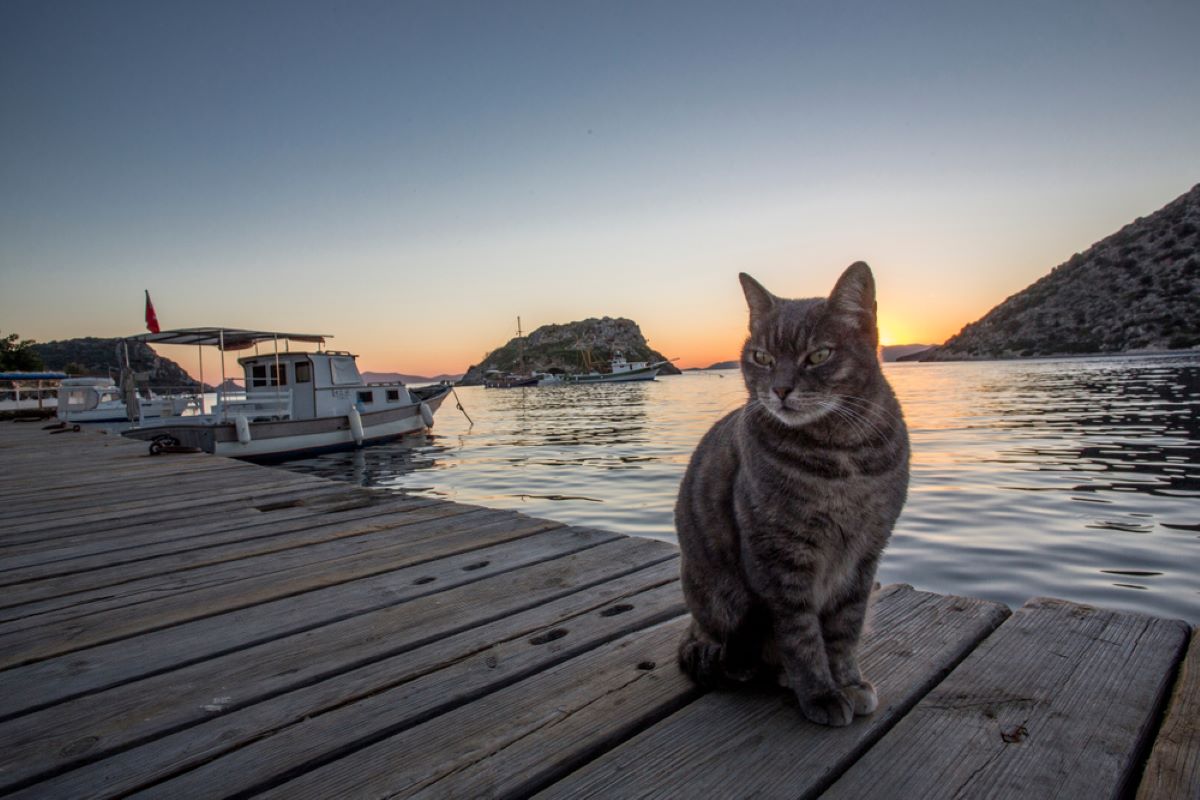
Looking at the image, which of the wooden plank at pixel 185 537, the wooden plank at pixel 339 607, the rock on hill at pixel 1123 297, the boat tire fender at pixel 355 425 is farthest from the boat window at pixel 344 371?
the rock on hill at pixel 1123 297

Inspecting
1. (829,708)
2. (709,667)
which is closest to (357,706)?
(709,667)

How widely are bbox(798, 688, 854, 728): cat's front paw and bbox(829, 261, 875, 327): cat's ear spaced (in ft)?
3.68

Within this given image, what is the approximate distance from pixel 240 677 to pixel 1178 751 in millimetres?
2665

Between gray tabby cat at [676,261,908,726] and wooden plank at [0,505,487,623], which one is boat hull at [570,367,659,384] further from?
gray tabby cat at [676,261,908,726]

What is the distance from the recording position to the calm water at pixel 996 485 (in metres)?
5.40

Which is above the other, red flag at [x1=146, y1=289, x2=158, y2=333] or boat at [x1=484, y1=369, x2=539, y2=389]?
red flag at [x1=146, y1=289, x2=158, y2=333]

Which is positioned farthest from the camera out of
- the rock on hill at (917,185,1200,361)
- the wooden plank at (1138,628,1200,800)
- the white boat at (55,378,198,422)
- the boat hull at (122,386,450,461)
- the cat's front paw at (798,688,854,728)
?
the rock on hill at (917,185,1200,361)

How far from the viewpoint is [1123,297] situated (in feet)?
212

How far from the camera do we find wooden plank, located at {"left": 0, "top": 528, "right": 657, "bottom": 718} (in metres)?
2.04

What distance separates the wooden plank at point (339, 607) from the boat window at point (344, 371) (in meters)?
18.7

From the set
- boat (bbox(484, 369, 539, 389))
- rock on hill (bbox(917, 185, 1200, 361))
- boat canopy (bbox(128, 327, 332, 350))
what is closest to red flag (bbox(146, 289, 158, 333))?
boat canopy (bbox(128, 327, 332, 350))

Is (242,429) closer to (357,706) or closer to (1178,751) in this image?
(357,706)

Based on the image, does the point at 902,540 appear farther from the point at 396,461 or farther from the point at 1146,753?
the point at 396,461

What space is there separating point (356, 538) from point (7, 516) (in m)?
3.65
